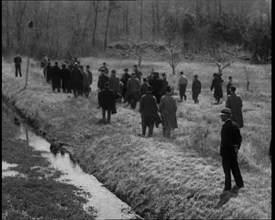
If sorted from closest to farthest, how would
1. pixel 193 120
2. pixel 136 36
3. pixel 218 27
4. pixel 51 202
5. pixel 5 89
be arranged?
pixel 51 202 → pixel 193 120 → pixel 5 89 → pixel 218 27 → pixel 136 36

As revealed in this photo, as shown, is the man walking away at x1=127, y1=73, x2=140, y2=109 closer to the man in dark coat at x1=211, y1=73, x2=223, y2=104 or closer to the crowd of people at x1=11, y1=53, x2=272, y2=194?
the crowd of people at x1=11, y1=53, x2=272, y2=194

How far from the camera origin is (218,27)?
6188 centimetres

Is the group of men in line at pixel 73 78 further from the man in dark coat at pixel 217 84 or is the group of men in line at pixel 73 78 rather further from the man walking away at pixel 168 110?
the man walking away at pixel 168 110

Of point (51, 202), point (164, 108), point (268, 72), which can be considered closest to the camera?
point (51, 202)

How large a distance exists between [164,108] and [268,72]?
35.4 m

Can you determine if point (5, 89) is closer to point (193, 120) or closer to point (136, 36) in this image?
point (193, 120)

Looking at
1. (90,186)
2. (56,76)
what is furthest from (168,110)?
(56,76)

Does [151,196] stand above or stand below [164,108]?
below

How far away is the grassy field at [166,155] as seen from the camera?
1293cm

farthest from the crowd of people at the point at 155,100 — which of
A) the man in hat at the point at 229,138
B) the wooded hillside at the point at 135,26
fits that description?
the wooded hillside at the point at 135,26

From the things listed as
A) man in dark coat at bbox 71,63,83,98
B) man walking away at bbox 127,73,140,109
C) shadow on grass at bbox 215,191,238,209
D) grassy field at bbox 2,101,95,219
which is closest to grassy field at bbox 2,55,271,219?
shadow on grass at bbox 215,191,238,209

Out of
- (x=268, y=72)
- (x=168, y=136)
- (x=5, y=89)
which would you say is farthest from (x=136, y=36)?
(x=168, y=136)

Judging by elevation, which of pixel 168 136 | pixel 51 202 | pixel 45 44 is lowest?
pixel 51 202

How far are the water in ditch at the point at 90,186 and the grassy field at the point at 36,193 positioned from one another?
14.2 inches
